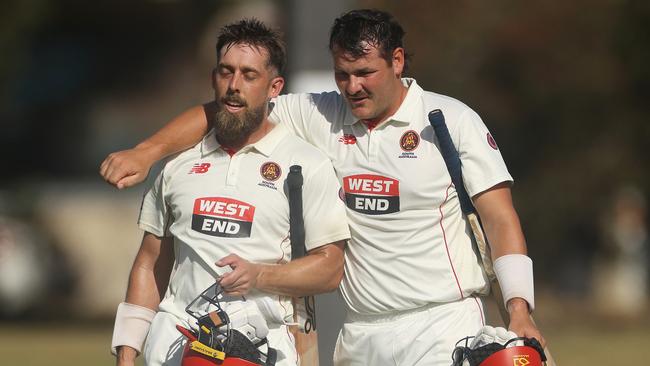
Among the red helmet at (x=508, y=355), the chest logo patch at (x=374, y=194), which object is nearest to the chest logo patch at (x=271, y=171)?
the chest logo patch at (x=374, y=194)

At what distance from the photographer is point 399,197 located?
20.4 feet

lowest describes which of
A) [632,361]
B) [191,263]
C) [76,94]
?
[632,361]

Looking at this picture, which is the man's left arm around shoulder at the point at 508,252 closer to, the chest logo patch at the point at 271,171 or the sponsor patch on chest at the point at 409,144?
the sponsor patch on chest at the point at 409,144

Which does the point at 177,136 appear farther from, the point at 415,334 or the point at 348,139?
the point at 415,334

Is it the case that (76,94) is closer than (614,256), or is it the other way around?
(614,256)

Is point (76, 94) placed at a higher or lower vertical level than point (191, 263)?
higher

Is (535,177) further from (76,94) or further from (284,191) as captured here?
(284,191)

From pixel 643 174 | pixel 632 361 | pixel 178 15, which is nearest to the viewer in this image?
pixel 632 361

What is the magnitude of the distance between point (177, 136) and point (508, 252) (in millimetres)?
1575

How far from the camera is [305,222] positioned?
610 cm

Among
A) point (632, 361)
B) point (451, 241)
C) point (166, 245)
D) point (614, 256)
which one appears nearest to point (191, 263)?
point (166, 245)

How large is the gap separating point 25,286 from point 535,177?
8.80m

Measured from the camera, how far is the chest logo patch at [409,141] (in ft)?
20.6

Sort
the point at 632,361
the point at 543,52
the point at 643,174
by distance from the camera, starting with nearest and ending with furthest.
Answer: the point at 632,361 → the point at 643,174 → the point at 543,52
